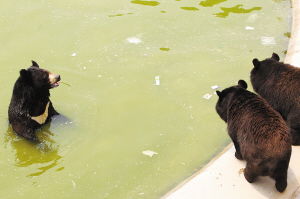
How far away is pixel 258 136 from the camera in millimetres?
4910

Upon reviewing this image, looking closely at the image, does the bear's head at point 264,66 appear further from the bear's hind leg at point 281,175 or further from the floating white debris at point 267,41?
the floating white debris at point 267,41

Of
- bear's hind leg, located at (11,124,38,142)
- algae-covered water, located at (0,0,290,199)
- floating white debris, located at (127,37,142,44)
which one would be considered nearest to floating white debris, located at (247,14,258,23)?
algae-covered water, located at (0,0,290,199)

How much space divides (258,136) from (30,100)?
3.22 m

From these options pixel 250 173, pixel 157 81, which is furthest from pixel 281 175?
pixel 157 81

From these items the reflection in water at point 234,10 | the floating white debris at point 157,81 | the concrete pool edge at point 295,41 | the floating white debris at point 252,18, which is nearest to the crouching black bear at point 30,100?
the floating white debris at point 157,81

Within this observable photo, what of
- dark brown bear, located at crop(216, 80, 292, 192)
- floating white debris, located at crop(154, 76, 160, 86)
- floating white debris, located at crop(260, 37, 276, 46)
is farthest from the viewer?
floating white debris, located at crop(260, 37, 276, 46)

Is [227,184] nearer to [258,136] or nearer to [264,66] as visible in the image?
[258,136]

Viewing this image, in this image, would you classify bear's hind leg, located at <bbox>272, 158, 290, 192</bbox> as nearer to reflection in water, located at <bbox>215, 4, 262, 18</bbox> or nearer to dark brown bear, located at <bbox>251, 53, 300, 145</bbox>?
dark brown bear, located at <bbox>251, 53, 300, 145</bbox>

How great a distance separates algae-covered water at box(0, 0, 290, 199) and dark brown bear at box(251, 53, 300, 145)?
0.92 meters

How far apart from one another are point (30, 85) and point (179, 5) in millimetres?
4571

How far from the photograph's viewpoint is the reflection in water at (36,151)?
6.27 meters

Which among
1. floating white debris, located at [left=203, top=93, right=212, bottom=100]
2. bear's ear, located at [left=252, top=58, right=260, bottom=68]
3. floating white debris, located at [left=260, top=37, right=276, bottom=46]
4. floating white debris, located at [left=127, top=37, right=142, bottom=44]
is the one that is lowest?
floating white debris, located at [left=203, top=93, right=212, bottom=100]

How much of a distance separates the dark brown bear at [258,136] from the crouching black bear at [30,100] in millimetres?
2540

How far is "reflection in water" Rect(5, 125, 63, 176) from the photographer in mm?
6270
